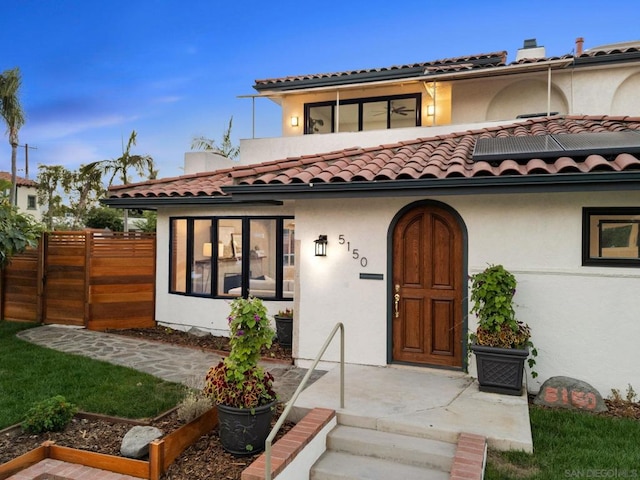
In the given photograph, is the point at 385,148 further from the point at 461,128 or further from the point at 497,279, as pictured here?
the point at 497,279

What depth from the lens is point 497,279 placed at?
250 inches

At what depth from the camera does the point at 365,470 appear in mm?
4652

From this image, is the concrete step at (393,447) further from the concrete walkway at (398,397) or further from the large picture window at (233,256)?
the large picture window at (233,256)

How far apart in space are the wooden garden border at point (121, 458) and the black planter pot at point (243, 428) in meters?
0.51

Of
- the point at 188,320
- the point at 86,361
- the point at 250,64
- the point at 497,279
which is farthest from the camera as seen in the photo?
the point at 250,64

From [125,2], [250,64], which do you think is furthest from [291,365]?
[250,64]

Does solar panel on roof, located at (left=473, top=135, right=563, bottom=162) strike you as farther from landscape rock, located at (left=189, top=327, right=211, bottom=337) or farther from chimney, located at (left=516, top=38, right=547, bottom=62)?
landscape rock, located at (left=189, top=327, right=211, bottom=337)

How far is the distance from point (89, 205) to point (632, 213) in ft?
140

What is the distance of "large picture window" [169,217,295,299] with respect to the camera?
408 inches

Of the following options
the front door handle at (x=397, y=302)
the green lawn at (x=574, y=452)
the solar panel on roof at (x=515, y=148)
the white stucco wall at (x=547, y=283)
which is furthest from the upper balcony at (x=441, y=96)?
the green lawn at (x=574, y=452)

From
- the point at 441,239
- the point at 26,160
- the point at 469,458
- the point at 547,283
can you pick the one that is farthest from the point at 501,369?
the point at 26,160

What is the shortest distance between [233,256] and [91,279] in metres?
3.71

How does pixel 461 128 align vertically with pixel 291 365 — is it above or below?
above

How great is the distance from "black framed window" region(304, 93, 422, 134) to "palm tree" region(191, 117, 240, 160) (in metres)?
11.9
